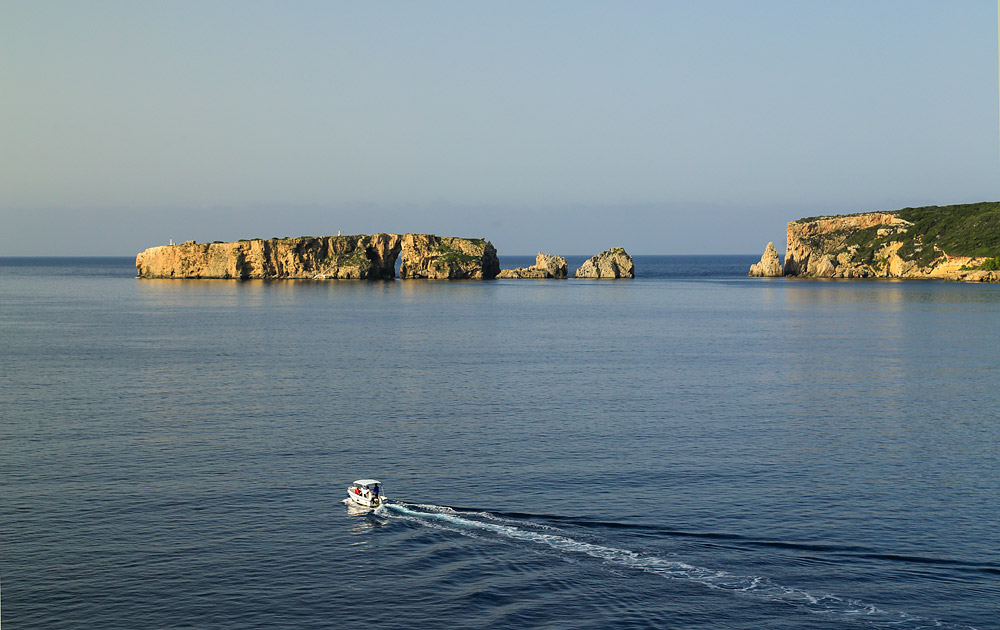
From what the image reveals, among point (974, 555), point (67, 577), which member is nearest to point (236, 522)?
point (67, 577)

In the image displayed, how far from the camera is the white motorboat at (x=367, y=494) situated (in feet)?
131

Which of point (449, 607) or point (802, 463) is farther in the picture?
point (802, 463)

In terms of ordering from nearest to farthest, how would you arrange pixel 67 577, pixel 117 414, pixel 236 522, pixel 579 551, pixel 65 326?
pixel 67 577 < pixel 579 551 < pixel 236 522 < pixel 117 414 < pixel 65 326

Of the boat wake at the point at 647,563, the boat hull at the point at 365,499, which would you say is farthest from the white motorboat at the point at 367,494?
the boat wake at the point at 647,563

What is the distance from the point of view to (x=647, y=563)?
113 feet

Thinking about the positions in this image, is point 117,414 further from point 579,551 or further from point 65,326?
point 65,326

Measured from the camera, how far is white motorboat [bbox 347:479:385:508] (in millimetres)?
39906

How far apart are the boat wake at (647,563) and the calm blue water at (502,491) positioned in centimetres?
11

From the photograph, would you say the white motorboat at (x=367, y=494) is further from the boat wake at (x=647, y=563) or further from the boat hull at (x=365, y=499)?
the boat wake at (x=647, y=563)

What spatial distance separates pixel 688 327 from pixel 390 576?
98.0 metres

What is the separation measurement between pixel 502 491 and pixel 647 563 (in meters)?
9.98

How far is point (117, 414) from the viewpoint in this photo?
60.2 m

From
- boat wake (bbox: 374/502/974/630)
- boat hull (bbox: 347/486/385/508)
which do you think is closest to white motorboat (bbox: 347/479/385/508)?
boat hull (bbox: 347/486/385/508)

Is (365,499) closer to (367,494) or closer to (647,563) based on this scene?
(367,494)
